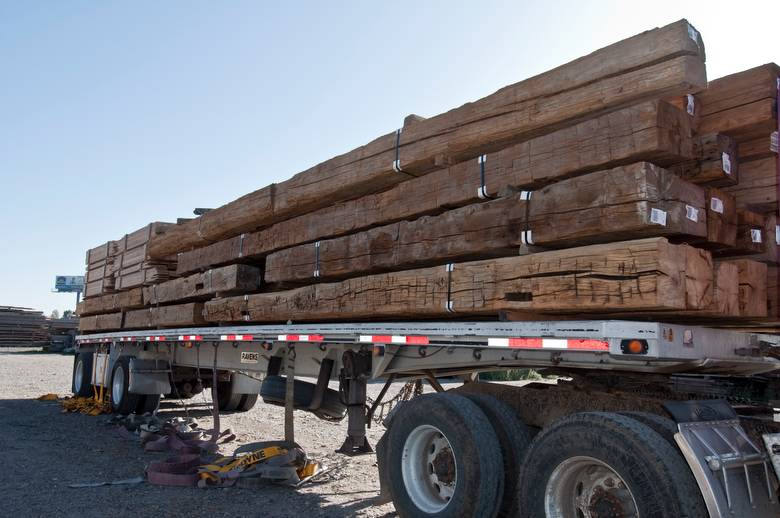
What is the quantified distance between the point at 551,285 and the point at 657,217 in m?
0.70

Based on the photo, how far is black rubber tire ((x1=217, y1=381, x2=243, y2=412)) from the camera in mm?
12109

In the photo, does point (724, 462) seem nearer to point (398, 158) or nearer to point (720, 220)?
point (720, 220)

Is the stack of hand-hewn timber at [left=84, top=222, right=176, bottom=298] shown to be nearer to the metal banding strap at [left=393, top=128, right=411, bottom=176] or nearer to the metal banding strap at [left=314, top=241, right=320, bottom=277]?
the metal banding strap at [left=314, top=241, right=320, bottom=277]

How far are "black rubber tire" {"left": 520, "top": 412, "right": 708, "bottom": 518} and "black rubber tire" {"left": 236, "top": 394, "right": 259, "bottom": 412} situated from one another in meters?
9.40

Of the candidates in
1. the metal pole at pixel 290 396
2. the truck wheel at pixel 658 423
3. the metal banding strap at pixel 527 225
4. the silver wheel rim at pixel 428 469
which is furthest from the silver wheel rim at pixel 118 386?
the truck wheel at pixel 658 423

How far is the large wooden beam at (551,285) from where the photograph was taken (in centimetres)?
340

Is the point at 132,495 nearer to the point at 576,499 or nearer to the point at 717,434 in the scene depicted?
the point at 576,499

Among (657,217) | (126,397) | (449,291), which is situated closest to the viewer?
(657,217)

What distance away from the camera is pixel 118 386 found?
1130cm

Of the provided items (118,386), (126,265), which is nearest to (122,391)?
(118,386)

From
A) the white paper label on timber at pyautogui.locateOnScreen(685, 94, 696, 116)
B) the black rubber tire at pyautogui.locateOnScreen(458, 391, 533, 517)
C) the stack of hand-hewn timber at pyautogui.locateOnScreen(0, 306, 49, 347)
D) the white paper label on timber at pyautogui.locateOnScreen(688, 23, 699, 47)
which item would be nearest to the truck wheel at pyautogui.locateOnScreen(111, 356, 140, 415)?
the black rubber tire at pyautogui.locateOnScreen(458, 391, 533, 517)

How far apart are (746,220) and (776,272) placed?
0.47 m

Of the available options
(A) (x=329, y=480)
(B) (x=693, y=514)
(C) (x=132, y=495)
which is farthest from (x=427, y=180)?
(C) (x=132, y=495)

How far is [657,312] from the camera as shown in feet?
11.7
